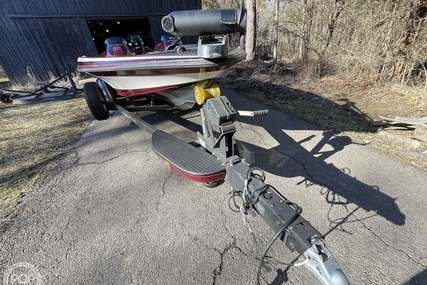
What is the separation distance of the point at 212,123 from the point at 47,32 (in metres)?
8.87

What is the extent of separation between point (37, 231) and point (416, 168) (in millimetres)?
4185

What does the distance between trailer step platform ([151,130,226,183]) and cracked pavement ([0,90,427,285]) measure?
1.53ft

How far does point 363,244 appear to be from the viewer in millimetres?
1579

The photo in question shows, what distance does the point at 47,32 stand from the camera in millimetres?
7043

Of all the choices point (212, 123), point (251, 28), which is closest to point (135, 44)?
point (212, 123)

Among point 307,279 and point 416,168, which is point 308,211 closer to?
point 307,279

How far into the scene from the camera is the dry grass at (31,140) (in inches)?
91.3

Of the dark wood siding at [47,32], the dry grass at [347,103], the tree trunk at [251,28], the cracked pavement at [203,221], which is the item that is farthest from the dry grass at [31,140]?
the tree trunk at [251,28]

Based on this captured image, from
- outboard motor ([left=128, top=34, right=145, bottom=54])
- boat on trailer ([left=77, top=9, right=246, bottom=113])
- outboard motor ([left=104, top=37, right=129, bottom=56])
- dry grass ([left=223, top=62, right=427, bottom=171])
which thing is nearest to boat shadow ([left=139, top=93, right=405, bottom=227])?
dry grass ([left=223, top=62, right=427, bottom=171])

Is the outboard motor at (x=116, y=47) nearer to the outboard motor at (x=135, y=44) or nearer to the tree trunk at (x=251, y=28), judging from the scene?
the outboard motor at (x=135, y=44)

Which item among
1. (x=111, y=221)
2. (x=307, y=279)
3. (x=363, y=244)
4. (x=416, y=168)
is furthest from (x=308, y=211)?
(x=111, y=221)

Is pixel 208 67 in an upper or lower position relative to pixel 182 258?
upper

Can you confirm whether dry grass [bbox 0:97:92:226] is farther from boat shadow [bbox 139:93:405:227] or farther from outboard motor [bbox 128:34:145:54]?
outboard motor [bbox 128:34:145:54]

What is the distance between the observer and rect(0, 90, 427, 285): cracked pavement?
4.82 feet
